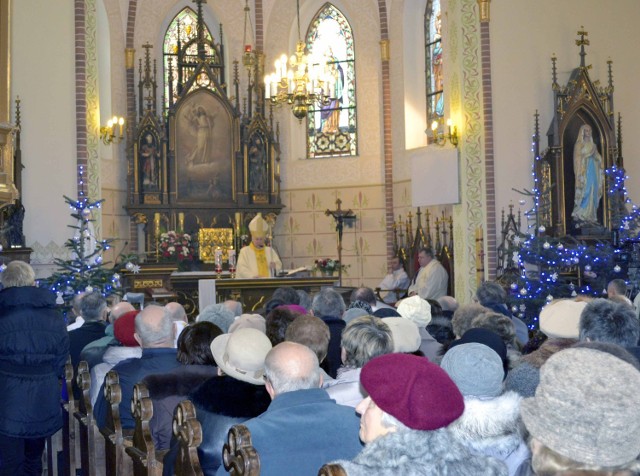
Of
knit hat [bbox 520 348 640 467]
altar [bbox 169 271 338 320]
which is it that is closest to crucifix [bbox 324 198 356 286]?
altar [bbox 169 271 338 320]

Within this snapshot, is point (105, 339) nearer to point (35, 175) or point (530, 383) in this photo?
point (530, 383)

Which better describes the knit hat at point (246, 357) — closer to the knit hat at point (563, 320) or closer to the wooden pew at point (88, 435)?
A: the wooden pew at point (88, 435)

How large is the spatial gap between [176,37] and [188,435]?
61.1 feet

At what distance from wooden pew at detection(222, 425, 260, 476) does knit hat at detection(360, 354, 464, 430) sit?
2.14ft

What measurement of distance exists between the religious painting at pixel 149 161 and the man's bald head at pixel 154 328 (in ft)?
47.2

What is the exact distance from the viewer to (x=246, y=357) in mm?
4402

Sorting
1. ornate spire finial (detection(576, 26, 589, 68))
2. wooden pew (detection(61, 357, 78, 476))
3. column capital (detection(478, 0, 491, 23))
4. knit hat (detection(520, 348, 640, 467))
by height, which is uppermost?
column capital (detection(478, 0, 491, 23))

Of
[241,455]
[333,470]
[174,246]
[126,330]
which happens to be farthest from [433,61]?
[333,470]

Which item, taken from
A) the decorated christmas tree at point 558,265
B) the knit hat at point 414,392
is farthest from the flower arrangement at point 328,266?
the knit hat at point 414,392

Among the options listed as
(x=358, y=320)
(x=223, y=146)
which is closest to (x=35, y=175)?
(x=223, y=146)

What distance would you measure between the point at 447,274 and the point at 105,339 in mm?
10296

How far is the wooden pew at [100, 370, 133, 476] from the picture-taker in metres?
5.18

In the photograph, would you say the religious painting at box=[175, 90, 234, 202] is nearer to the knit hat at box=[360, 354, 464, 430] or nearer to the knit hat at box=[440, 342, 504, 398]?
the knit hat at box=[440, 342, 504, 398]

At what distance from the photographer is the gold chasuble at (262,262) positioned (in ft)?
53.7
